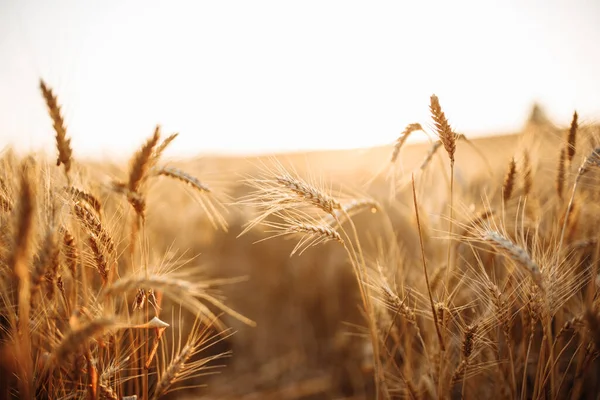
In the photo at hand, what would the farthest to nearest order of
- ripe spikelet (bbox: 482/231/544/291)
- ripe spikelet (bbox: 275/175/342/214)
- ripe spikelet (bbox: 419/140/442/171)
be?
1. ripe spikelet (bbox: 419/140/442/171)
2. ripe spikelet (bbox: 275/175/342/214)
3. ripe spikelet (bbox: 482/231/544/291)

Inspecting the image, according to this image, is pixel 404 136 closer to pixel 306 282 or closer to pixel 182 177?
pixel 182 177

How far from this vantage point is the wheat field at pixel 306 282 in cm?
136

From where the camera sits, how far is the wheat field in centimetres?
136

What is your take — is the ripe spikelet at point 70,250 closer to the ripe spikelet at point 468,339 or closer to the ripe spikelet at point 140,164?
the ripe spikelet at point 140,164

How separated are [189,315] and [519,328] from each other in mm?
2975

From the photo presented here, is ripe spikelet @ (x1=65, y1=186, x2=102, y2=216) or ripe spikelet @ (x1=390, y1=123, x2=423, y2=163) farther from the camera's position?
ripe spikelet @ (x1=390, y1=123, x2=423, y2=163)

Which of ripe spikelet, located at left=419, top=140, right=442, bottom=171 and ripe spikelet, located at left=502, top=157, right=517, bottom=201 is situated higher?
ripe spikelet, located at left=419, top=140, right=442, bottom=171

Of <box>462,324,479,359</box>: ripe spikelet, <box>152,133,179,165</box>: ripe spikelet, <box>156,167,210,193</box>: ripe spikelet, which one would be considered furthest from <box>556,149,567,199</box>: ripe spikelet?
<box>152,133,179,165</box>: ripe spikelet

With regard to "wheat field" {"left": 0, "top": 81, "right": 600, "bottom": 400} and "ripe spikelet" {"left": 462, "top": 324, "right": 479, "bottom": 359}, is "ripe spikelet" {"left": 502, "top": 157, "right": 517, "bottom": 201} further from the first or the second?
"ripe spikelet" {"left": 462, "top": 324, "right": 479, "bottom": 359}

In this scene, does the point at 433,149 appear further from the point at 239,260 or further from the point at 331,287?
the point at 239,260

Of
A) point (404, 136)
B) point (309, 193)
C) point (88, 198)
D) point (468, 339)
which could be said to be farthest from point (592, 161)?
point (88, 198)

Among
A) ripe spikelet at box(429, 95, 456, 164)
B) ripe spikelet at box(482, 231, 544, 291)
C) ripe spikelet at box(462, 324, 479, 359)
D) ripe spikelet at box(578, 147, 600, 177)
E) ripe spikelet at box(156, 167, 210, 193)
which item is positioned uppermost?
ripe spikelet at box(429, 95, 456, 164)

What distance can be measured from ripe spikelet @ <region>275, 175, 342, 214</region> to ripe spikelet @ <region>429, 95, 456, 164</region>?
54 centimetres

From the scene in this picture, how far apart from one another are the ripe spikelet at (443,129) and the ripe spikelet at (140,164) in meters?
1.14
